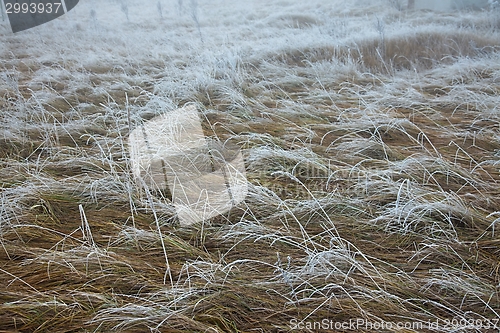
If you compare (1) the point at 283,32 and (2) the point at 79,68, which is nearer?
(2) the point at 79,68

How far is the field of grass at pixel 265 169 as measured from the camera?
3.46 ft

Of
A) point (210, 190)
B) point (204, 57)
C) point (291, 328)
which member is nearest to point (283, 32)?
point (204, 57)

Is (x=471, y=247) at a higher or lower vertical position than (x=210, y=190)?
lower

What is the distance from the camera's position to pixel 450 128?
6.19 ft

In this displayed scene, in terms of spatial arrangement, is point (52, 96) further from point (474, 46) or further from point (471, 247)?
point (474, 46)

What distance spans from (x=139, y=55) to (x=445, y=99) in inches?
69.5

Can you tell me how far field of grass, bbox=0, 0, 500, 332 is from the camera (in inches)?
41.5
